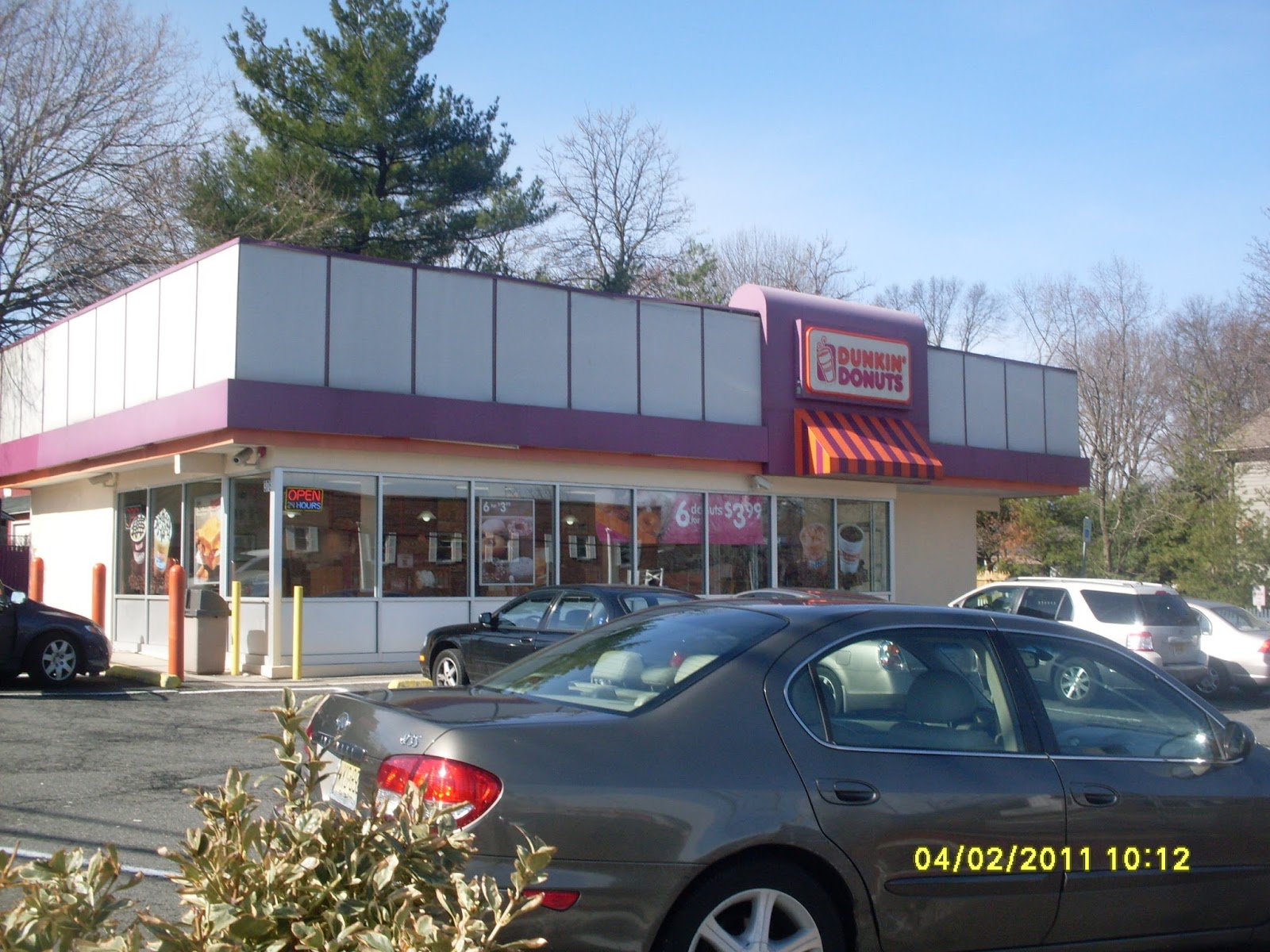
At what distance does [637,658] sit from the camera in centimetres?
481

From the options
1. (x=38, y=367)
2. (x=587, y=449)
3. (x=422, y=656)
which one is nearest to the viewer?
(x=422, y=656)

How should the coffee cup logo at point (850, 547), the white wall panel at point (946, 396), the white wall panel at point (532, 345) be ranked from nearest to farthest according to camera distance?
the white wall panel at point (532, 345) → the coffee cup logo at point (850, 547) → the white wall panel at point (946, 396)

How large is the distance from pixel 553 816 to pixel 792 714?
980mm

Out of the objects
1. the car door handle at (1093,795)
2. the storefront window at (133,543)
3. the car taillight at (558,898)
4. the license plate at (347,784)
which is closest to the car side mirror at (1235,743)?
the car door handle at (1093,795)

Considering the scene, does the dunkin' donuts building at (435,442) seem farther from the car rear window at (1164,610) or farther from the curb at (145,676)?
the car rear window at (1164,610)

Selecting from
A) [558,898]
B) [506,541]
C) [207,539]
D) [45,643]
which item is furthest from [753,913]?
[207,539]

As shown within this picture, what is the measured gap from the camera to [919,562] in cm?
2642

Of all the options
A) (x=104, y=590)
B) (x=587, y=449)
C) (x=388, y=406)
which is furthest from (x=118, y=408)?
(x=587, y=449)

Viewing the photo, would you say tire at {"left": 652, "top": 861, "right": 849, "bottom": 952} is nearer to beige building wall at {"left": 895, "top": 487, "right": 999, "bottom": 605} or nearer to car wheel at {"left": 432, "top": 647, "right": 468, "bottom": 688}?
car wheel at {"left": 432, "top": 647, "right": 468, "bottom": 688}

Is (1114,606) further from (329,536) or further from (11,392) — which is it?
(11,392)

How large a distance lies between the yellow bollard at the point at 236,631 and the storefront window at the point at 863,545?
11.0 m

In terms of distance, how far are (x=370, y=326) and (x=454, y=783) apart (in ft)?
46.7

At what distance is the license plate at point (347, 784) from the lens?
4.20 m

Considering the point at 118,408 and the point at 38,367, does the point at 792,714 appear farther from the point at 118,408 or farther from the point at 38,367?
the point at 38,367
